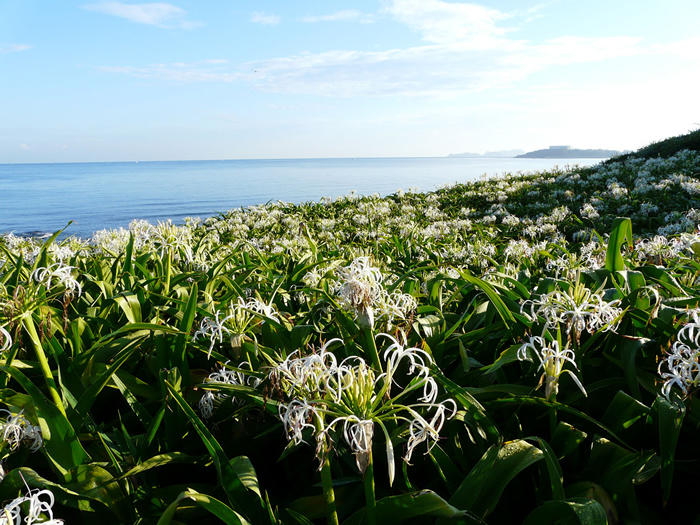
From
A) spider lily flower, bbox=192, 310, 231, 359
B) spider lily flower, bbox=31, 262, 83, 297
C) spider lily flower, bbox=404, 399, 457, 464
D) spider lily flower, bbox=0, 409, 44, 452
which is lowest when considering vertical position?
spider lily flower, bbox=0, 409, 44, 452

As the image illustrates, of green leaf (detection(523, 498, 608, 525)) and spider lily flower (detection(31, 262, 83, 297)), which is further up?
spider lily flower (detection(31, 262, 83, 297))

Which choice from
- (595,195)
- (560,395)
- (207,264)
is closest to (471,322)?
(560,395)

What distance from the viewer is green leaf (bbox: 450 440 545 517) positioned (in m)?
1.11

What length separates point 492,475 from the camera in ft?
3.77

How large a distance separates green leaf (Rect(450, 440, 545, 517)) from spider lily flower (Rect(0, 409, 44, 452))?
1.18 metres

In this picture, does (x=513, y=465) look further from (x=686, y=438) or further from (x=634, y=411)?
(x=686, y=438)

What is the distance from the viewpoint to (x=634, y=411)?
129cm

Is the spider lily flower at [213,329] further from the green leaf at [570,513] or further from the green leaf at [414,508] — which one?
the green leaf at [570,513]

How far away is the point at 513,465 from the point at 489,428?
13cm

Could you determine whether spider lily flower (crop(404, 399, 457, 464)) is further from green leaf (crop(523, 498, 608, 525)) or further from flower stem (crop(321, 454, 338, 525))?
green leaf (crop(523, 498, 608, 525))

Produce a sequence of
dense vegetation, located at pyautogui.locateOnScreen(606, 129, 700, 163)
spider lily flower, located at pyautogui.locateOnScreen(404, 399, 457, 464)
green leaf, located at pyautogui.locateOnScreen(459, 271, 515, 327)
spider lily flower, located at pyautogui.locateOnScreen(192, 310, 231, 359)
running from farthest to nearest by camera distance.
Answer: dense vegetation, located at pyautogui.locateOnScreen(606, 129, 700, 163) → green leaf, located at pyautogui.locateOnScreen(459, 271, 515, 327) → spider lily flower, located at pyautogui.locateOnScreen(192, 310, 231, 359) → spider lily flower, located at pyautogui.locateOnScreen(404, 399, 457, 464)

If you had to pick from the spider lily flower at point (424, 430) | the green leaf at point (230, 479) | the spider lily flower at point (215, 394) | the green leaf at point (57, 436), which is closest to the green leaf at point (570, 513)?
the spider lily flower at point (424, 430)

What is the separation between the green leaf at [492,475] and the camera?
1107 mm

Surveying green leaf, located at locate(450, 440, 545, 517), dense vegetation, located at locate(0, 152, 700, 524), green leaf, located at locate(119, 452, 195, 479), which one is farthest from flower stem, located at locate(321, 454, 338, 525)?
green leaf, located at locate(119, 452, 195, 479)
